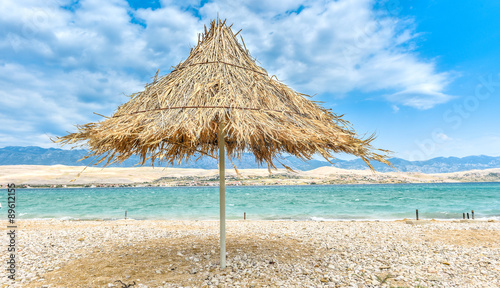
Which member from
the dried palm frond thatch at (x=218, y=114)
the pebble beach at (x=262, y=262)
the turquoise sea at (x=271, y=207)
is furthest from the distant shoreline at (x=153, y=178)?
the dried palm frond thatch at (x=218, y=114)

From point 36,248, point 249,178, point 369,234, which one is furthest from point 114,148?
point 249,178

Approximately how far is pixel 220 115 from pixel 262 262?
259cm

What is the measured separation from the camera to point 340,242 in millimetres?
6348

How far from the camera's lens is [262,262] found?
4543 mm

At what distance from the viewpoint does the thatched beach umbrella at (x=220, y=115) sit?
11.0 feet

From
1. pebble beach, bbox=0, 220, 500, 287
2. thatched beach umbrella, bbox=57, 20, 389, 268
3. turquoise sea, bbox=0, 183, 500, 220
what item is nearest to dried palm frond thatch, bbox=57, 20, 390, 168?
thatched beach umbrella, bbox=57, 20, 389, 268

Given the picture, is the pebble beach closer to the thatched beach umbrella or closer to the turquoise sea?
the thatched beach umbrella

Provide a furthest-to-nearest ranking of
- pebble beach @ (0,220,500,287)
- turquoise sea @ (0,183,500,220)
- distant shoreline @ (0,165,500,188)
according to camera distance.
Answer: distant shoreline @ (0,165,500,188), turquoise sea @ (0,183,500,220), pebble beach @ (0,220,500,287)

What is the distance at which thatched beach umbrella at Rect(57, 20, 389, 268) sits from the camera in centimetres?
335

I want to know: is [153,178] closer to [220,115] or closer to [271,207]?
[271,207]

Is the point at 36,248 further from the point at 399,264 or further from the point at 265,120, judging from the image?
the point at 399,264

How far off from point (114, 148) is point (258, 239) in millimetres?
4130

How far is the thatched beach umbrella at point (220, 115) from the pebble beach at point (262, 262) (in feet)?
2.48

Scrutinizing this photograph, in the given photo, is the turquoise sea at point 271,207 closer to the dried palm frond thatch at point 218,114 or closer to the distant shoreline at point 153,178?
the dried palm frond thatch at point 218,114
